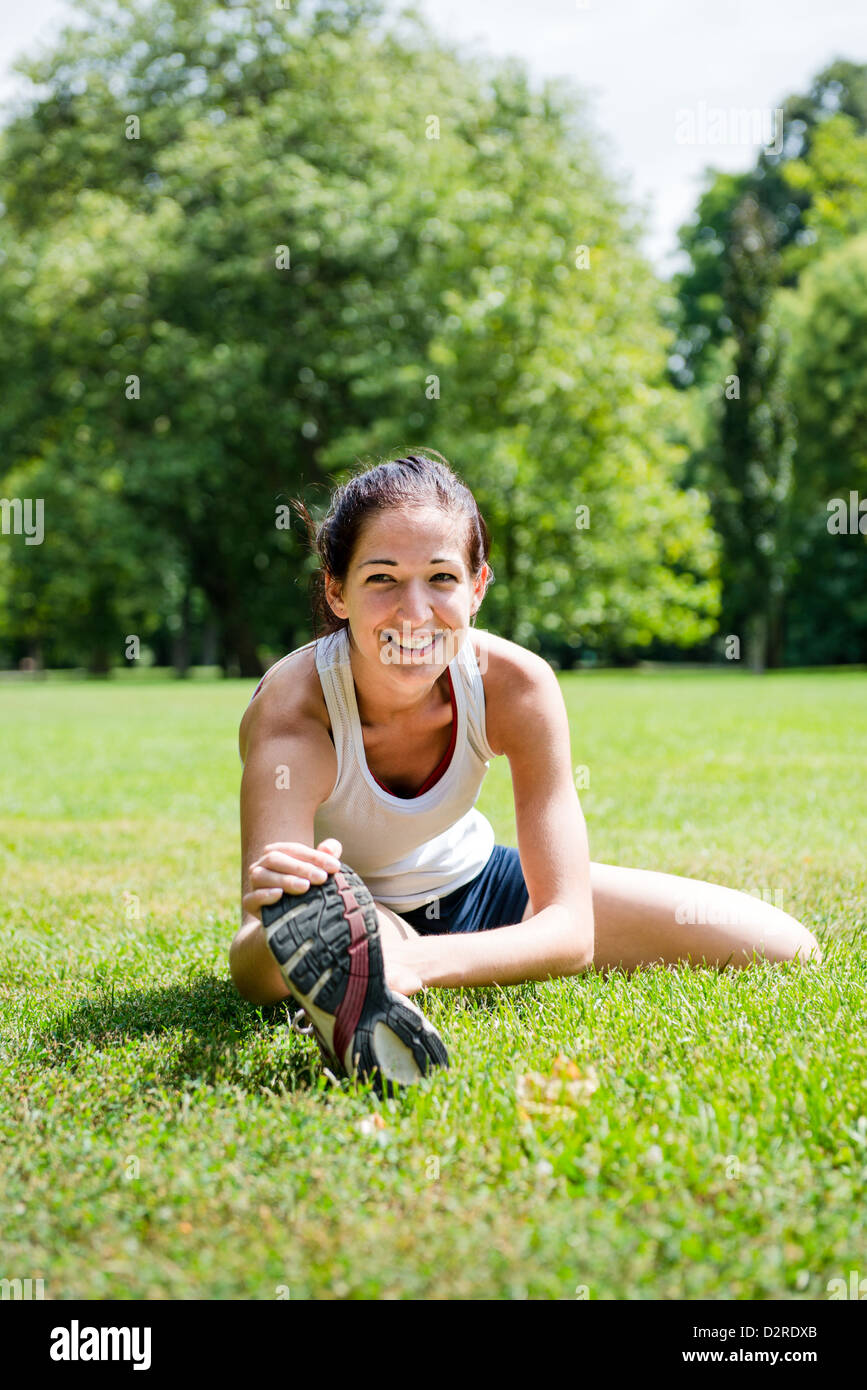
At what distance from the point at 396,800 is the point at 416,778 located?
17 centimetres

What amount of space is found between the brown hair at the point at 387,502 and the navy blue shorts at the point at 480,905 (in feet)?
3.07

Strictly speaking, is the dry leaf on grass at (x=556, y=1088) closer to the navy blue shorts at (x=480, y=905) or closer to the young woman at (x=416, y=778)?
the young woman at (x=416, y=778)

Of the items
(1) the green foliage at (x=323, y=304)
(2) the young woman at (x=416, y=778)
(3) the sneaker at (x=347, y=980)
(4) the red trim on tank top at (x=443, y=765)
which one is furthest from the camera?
(1) the green foliage at (x=323, y=304)

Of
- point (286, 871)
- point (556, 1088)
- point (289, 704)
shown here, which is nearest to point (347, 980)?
point (286, 871)

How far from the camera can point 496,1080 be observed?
2863mm

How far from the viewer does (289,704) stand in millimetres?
3410

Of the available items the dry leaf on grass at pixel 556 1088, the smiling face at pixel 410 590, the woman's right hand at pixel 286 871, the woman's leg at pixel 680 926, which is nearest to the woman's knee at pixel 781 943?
the woman's leg at pixel 680 926

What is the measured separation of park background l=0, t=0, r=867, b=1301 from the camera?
233 centimetres

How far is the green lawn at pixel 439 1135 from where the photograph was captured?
6.91 feet

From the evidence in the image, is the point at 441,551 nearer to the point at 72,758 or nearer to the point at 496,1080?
the point at 496,1080

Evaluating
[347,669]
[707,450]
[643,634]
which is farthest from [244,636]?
[347,669]

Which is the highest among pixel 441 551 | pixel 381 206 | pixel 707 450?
pixel 381 206

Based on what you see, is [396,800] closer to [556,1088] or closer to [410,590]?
[410,590]

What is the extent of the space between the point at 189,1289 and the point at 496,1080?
98 cm
